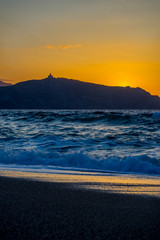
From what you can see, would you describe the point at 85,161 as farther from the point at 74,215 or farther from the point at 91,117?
the point at 91,117

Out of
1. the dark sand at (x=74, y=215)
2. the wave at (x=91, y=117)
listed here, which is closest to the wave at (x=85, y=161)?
the dark sand at (x=74, y=215)

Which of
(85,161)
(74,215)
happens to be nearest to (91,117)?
(85,161)

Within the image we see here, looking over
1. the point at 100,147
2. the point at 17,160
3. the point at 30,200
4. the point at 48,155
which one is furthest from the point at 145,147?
the point at 30,200

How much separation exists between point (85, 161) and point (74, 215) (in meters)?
5.07

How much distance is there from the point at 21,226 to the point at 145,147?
→ 8665mm

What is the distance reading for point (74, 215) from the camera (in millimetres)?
2191

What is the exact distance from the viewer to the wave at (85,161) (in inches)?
259

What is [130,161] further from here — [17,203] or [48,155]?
[17,203]

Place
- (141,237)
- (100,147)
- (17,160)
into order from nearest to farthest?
(141,237) < (17,160) < (100,147)

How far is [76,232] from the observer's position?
1789 millimetres

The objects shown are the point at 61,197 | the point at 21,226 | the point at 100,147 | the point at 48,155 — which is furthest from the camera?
the point at 100,147

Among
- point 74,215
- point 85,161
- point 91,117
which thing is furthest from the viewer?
point 91,117

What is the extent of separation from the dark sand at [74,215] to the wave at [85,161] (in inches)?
138

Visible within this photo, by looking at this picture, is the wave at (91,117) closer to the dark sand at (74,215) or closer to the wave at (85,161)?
the wave at (85,161)
